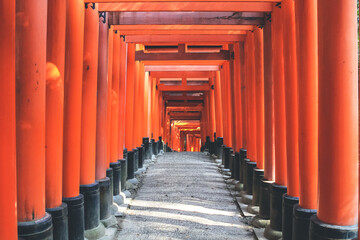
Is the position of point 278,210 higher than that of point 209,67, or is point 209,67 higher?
point 209,67

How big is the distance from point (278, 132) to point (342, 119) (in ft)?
6.54

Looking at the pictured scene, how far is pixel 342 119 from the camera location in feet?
9.55

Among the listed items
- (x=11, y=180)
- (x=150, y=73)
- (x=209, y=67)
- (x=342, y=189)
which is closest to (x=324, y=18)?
(x=342, y=189)

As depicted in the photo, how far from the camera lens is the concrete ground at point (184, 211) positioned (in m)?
5.05

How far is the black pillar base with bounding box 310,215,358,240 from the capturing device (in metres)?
2.85

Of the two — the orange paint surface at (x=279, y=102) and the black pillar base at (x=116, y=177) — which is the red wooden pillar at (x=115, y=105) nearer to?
the black pillar base at (x=116, y=177)

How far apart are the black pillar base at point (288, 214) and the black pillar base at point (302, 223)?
42 cm

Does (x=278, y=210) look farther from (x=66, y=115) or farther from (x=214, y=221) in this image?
(x=66, y=115)

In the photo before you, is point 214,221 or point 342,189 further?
point 214,221

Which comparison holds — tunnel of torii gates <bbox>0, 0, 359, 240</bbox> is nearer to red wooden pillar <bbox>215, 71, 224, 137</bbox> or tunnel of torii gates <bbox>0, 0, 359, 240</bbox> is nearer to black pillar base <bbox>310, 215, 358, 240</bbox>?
black pillar base <bbox>310, 215, 358, 240</bbox>

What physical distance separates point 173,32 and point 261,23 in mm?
2111

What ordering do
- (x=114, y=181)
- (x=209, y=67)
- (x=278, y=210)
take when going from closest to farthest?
(x=278, y=210)
(x=114, y=181)
(x=209, y=67)

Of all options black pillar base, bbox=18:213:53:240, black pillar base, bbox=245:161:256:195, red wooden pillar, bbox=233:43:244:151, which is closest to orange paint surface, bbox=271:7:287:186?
black pillar base, bbox=245:161:256:195

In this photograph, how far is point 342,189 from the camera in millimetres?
2904
